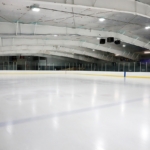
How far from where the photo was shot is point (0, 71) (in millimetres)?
25828

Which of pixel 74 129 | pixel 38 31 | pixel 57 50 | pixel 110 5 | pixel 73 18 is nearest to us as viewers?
pixel 74 129

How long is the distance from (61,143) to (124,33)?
57.4 ft

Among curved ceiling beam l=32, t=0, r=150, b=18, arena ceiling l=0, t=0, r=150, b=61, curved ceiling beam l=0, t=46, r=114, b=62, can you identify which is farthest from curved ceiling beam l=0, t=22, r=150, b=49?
curved ceiling beam l=0, t=46, r=114, b=62

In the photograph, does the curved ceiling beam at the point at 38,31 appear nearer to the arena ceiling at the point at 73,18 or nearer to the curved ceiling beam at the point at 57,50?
the arena ceiling at the point at 73,18

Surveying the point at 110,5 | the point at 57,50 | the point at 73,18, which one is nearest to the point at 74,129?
the point at 110,5

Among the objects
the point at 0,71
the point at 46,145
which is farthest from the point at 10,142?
the point at 0,71

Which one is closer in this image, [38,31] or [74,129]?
[74,129]

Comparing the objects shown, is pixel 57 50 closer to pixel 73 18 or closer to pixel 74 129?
pixel 73 18

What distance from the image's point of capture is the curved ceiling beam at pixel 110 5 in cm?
770

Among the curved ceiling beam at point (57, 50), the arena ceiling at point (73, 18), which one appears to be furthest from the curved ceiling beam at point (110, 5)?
the curved ceiling beam at point (57, 50)

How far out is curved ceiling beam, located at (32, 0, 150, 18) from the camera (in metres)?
7.70

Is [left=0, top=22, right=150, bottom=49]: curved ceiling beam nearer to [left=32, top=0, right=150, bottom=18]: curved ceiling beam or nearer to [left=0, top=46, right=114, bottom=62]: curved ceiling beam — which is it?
[left=32, top=0, right=150, bottom=18]: curved ceiling beam

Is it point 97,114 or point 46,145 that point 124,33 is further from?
point 46,145

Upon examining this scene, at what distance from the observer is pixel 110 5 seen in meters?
8.66
